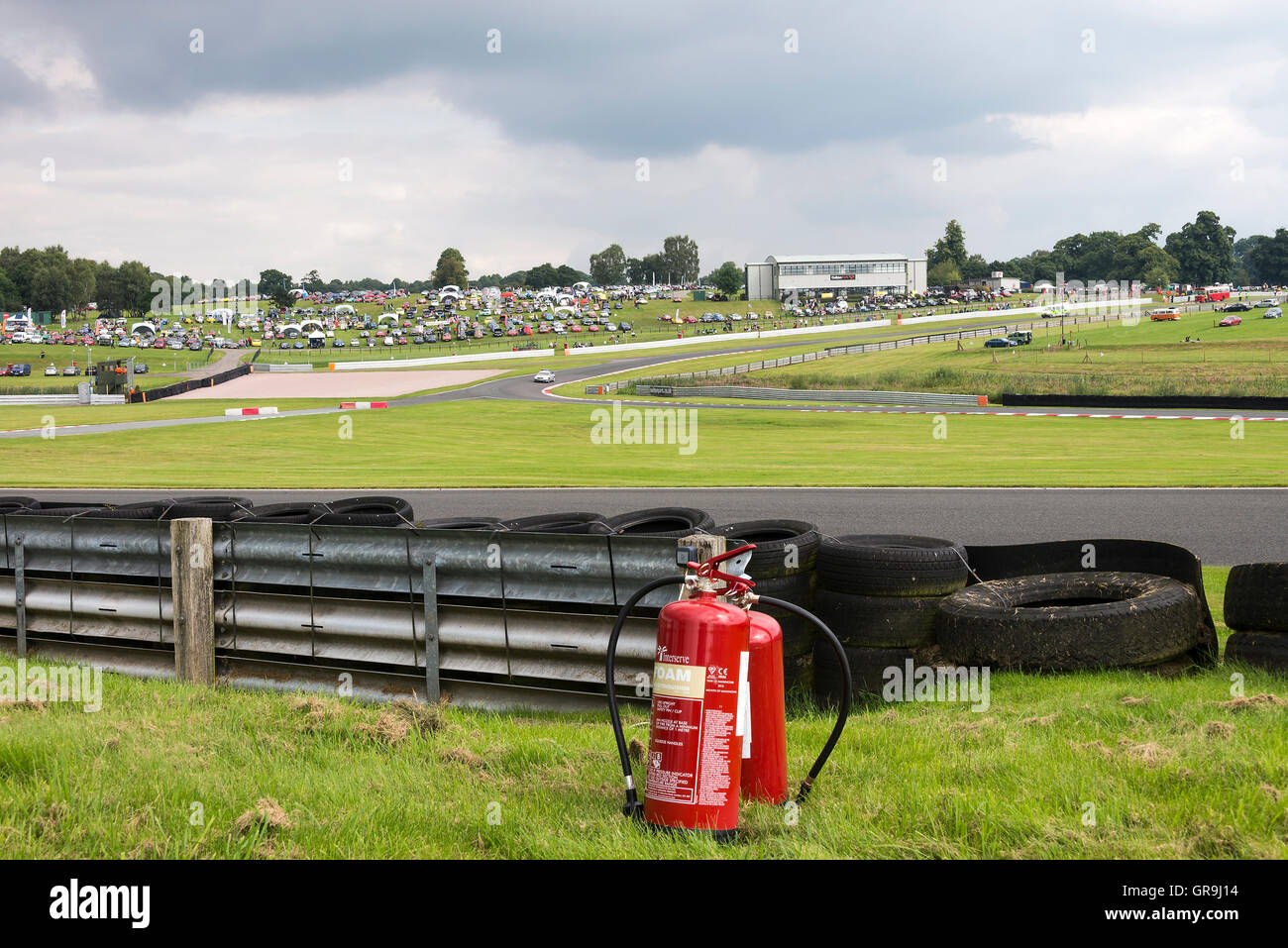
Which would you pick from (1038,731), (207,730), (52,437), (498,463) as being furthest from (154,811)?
(52,437)

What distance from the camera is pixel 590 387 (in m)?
59.2

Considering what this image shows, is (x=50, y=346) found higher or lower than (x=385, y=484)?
higher

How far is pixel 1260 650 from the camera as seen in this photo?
565 cm

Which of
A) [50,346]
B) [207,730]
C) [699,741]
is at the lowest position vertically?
[207,730]

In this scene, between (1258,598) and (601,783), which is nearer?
(601,783)

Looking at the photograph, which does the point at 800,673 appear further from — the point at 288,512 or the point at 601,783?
the point at 288,512

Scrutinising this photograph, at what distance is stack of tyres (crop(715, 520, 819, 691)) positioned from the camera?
5891mm

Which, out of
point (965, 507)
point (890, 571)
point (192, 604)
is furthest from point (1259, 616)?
point (965, 507)

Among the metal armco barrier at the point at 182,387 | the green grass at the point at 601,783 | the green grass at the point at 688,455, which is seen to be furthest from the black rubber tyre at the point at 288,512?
the metal armco barrier at the point at 182,387

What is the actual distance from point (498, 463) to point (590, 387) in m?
34.5

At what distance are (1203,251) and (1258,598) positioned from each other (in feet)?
717

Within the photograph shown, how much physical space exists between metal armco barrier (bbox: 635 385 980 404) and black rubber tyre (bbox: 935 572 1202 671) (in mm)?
40372
